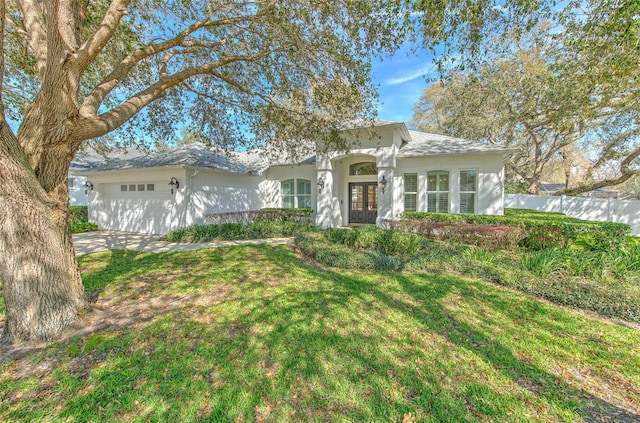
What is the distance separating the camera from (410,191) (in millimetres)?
12617

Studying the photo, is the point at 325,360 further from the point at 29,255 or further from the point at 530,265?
the point at 530,265

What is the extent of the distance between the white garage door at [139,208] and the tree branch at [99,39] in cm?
823

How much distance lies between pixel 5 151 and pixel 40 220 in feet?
2.79

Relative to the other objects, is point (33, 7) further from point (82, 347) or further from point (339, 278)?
point (339, 278)

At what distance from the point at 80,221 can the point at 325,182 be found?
41.1ft

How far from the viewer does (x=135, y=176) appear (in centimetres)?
Result: 1200

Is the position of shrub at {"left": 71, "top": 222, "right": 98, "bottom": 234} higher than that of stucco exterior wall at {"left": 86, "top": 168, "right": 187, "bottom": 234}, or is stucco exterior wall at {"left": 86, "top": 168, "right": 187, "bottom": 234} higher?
stucco exterior wall at {"left": 86, "top": 168, "right": 187, "bottom": 234}

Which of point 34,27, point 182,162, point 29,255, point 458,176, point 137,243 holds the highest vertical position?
point 34,27

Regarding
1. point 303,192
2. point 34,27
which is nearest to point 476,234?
point 303,192

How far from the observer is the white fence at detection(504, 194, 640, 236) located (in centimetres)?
1227

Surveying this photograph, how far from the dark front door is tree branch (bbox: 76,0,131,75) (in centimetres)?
1193

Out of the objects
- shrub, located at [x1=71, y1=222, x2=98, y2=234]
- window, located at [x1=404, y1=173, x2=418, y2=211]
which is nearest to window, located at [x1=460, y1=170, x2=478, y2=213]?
window, located at [x1=404, y1=173, x2=418, y2=211]

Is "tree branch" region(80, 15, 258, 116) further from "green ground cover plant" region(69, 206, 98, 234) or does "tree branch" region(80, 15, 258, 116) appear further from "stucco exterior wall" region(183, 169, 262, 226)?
"green ground cover plant" region(69, 206, 98, 234)

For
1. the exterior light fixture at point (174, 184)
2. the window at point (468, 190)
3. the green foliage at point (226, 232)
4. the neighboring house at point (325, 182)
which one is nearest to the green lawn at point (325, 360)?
the green foliage at point (226, 232)
